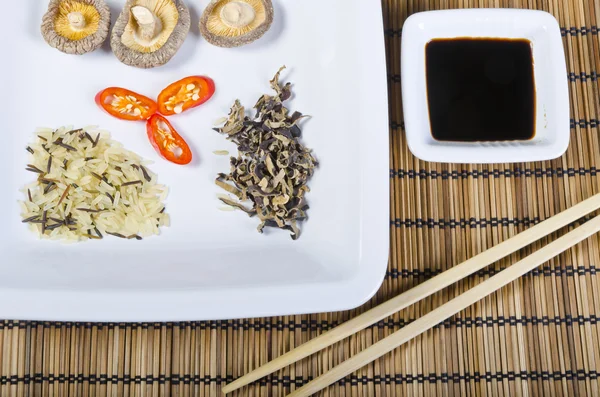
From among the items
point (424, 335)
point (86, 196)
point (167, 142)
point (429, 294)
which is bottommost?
point (424, 335)

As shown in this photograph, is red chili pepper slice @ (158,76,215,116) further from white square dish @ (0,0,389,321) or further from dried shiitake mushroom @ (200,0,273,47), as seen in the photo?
dried shiitake mushroom @ (200,0,273,47)

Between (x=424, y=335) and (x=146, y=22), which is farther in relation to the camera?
(x=424, y=335)

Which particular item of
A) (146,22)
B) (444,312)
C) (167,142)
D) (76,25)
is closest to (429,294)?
(444,312)

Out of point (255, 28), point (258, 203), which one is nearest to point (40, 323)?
point (258, 203)

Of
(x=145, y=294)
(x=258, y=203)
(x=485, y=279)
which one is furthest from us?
(x=485, y=279)

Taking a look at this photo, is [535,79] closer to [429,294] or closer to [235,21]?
[429,294]

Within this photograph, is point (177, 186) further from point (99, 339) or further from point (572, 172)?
point (572, 172)

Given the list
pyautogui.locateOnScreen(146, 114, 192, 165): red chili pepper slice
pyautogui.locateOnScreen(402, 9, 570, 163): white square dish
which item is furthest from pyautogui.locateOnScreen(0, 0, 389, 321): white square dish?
pyautogui.locateOnScreen(402, 9, 570, 163): white square dish
